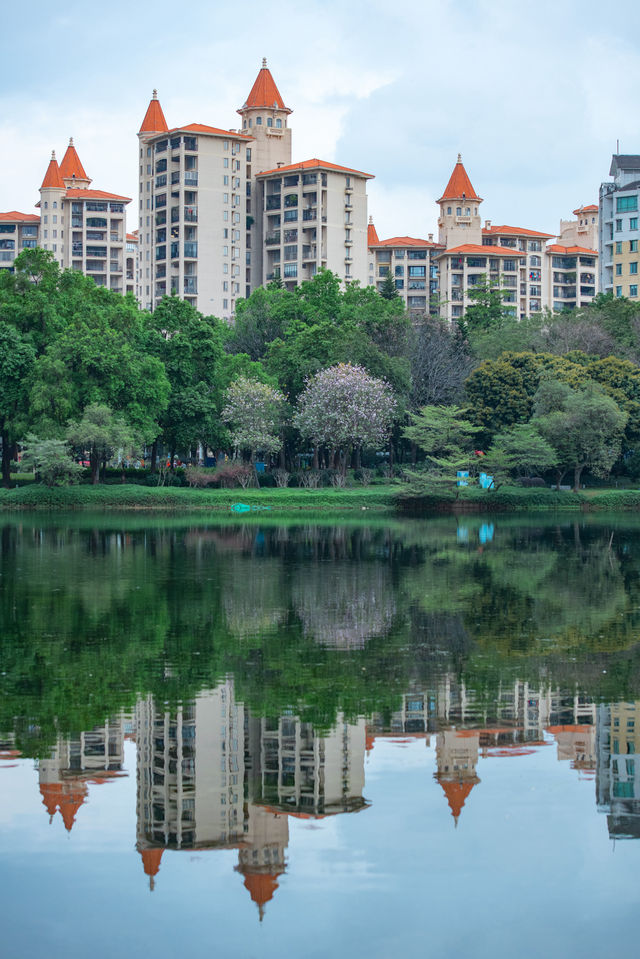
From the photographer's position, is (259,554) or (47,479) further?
(47,479)

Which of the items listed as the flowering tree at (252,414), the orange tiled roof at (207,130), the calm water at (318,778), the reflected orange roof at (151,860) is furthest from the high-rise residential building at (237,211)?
the reflected orange roof at (151,860)

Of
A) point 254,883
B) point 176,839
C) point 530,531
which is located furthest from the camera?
point 530,531

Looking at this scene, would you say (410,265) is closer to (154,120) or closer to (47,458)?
(154,120)

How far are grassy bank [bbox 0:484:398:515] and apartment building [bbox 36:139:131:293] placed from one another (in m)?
89.8

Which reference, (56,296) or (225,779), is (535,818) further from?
(56,296)

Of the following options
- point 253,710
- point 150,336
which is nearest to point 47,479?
point 150,336

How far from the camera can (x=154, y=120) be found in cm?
13325

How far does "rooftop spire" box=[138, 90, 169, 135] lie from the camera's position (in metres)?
133

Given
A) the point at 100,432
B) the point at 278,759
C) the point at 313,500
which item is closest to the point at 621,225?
the point at 313,500

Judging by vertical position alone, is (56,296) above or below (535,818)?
above

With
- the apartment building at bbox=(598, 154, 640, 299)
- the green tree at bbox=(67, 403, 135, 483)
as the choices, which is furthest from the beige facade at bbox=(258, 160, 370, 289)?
the green tree at bbox=(67, 403, 135, 483)

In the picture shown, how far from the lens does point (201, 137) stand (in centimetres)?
12681

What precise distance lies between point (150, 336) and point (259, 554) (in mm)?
34794

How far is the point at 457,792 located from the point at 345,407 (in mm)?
54569
